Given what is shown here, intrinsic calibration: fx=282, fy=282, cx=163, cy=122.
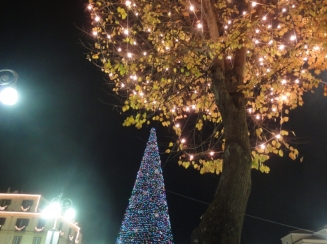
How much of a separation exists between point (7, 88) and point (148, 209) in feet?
69.1

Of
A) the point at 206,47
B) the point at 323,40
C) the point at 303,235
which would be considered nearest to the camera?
the point at 323,40

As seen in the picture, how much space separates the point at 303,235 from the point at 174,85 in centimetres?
4143

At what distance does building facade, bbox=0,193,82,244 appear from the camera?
121ft

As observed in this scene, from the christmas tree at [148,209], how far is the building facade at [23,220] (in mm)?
16848

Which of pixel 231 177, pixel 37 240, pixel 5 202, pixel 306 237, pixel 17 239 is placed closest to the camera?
pixel 231 177

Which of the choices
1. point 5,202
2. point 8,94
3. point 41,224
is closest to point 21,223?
point 41,224

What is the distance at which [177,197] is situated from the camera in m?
42.9

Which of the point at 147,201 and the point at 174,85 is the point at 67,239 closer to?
the point at 147,201

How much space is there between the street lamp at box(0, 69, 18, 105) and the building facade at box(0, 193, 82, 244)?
36.1 meters

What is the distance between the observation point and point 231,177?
4.43 metres

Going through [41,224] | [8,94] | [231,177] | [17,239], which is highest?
[8,94]

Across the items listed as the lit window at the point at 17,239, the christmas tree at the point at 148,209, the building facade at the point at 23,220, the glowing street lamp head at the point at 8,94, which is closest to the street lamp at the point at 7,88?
the glowing street lamp head at the point at 8,94

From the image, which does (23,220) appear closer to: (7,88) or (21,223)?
(21,223)

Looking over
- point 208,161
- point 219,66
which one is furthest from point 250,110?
point 219,66
